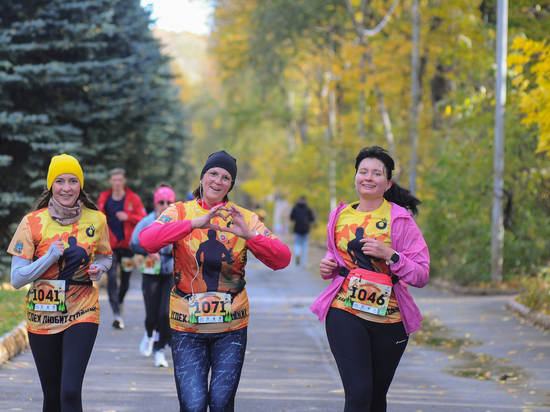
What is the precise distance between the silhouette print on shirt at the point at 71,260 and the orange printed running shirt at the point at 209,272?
2.14ft

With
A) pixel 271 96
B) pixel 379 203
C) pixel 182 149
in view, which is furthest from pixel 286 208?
pixel 379 203

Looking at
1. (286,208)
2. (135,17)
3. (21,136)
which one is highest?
(135,17)

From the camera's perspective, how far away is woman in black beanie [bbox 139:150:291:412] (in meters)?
4.18

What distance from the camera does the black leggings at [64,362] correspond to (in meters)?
4.47

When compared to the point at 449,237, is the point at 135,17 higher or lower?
higher

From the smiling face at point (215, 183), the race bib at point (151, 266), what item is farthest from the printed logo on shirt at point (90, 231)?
the race bib at point (151, 266)

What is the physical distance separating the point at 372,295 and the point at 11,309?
7.32 metres

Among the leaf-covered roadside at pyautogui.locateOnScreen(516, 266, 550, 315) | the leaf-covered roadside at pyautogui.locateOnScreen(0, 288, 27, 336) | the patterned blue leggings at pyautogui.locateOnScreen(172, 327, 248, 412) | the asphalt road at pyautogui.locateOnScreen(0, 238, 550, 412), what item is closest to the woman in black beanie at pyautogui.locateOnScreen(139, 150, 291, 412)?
the patterned blue leggings at pyautogui.locateOnScreen(172, 327, 248, 412)

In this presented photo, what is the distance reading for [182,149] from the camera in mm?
30797

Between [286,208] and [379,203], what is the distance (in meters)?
49.9

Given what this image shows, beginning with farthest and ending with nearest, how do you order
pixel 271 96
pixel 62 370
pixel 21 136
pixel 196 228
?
pixel 271 96 < pixel 21 136 < pixel 62 370 < pixel 196 228

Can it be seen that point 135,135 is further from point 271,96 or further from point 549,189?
point 271,96

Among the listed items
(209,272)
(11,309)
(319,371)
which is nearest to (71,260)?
(209,272)

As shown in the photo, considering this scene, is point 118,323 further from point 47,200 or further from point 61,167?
point 61,167
